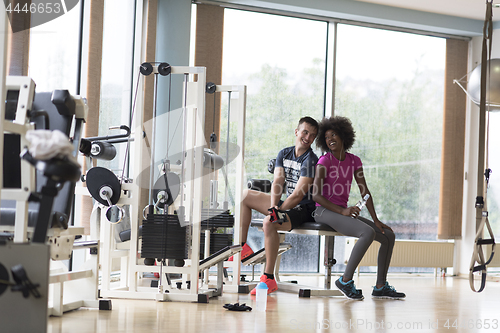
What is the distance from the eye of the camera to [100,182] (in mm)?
3268

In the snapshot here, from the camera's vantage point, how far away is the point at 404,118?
6.34m

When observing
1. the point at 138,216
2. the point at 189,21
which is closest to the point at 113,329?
the point at 138,216

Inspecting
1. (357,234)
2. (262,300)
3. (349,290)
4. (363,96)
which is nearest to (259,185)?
(357,234)

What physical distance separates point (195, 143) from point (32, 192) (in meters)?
1.52

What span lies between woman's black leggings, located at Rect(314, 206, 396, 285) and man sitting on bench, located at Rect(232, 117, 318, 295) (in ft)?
0.58

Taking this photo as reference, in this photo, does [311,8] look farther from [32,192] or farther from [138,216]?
[32,192]

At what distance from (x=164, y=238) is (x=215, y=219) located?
0.65m

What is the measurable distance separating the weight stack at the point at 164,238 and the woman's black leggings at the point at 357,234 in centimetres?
115

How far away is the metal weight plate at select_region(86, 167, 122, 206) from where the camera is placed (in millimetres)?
3262

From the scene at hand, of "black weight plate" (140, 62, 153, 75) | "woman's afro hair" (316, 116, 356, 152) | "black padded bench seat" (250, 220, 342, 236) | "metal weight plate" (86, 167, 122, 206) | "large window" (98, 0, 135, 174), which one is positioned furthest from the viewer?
"large window" (98, 0, 135, 174)

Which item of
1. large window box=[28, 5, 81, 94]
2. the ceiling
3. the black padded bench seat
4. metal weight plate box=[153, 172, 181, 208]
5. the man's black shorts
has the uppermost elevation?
the ceiling

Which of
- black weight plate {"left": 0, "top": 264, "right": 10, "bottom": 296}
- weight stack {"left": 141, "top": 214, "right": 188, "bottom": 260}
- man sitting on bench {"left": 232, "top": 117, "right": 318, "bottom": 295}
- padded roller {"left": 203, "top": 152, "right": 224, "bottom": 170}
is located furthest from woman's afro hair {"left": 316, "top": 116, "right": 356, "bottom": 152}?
black weight plate {"left": 0, "top": 264, "right": 10, "bottom": 296}

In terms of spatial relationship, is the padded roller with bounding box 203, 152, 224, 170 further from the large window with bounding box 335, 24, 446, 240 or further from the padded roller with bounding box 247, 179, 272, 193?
the large window with bounding box 335, 24, 446, 240

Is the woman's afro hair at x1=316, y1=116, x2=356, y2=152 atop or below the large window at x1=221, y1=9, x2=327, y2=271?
below
